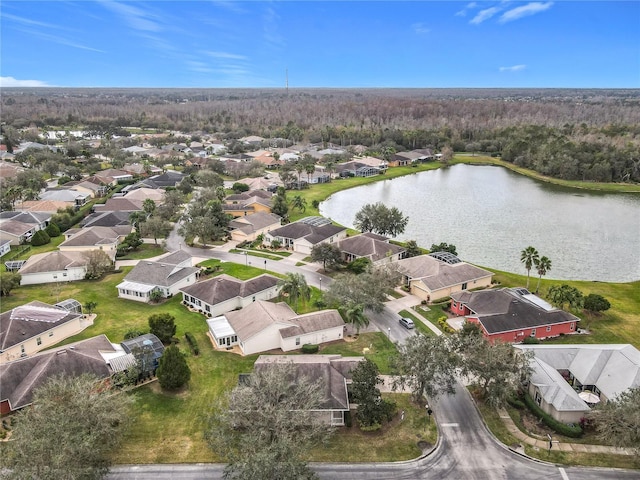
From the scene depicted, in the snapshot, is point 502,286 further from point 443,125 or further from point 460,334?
point 443,125

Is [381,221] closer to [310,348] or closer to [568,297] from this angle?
[568,297]

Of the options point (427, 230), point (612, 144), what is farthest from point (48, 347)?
point (612, 144)

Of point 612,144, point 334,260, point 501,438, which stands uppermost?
point 612,144

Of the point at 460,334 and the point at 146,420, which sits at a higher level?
the point at 460,334

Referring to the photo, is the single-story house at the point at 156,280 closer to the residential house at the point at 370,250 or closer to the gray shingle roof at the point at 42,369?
the gray shingle roof at the point at 42,369

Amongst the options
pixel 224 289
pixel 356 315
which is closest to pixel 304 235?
pixel 224 289
